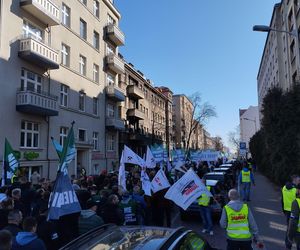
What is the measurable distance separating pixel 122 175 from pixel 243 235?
5.23 meters

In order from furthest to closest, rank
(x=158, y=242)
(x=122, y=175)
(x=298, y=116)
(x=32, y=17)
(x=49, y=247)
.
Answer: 1. (x=32, y=17)
2. (x=298, y=116)
3. (x=122, y=175)
4. (x=49, y=247)
5. (x=158, y=242)

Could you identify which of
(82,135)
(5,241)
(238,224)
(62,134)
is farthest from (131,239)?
(82,135)

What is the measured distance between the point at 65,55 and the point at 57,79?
277cm

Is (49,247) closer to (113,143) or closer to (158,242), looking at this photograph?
(158,242)

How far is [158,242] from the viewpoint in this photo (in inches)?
145

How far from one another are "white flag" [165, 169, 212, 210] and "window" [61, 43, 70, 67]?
63.0 feet

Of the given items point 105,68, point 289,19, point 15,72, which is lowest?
point 15,72

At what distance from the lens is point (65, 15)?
86.1 feet

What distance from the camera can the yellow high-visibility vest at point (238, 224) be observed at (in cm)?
609

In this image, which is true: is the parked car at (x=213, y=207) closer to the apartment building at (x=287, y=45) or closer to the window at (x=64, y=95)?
Result: the apartment building at (x=287, y=45)

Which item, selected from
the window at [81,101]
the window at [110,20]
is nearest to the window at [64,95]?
the window at [81,101]

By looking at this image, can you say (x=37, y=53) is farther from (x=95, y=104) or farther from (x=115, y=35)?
(x=115, y=35)

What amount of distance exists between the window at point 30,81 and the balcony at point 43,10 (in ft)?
11.9

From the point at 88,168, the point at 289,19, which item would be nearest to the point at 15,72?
the point at 88,168
